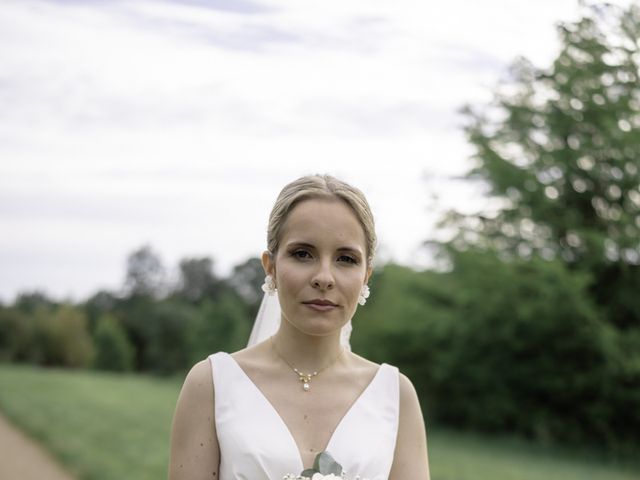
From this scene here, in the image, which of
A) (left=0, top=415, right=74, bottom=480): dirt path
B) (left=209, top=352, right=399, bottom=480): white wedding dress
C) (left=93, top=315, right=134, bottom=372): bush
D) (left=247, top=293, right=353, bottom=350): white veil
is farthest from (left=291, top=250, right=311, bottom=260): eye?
(left=93, top=315, right=134, bottom=372): bush

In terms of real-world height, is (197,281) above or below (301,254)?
above

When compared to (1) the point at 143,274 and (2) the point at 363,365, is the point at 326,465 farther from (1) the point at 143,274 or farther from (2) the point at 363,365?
(1) the point at 143,274

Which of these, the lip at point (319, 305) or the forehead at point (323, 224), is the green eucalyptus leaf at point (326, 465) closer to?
the lip at point (319, 305)

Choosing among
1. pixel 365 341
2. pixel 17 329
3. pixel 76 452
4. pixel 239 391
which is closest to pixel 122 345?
pixel 17 329

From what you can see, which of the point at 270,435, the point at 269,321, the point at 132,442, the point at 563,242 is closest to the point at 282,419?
the point at 270,435

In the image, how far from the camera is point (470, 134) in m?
23.2

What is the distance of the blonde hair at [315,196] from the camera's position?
256 cm

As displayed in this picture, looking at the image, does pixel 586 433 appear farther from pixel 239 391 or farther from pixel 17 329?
pixel 17 329

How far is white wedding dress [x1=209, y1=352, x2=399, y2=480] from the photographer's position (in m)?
2.48

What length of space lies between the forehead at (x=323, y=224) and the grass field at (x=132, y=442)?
9737 mm

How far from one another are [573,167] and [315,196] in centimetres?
2118

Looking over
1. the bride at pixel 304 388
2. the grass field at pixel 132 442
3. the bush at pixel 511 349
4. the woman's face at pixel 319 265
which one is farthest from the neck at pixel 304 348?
the bush at pixel 511 349

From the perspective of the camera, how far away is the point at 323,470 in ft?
7.86

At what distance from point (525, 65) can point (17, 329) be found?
3073cm
